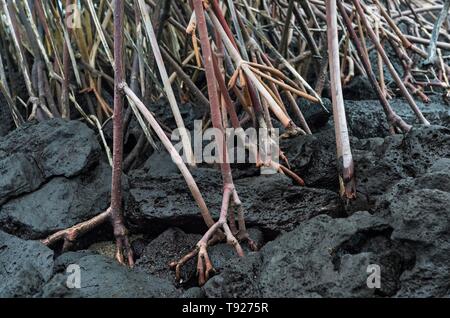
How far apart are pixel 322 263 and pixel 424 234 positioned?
0.19 metres

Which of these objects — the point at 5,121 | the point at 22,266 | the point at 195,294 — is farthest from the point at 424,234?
the point at 5,121

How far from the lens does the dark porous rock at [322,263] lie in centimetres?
110

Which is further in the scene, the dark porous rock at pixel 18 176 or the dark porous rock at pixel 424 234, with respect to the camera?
the dark porous rock at pixel 18 176

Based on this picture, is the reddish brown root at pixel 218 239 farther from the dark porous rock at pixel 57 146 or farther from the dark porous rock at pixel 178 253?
the dark porous rock at pixel 57 146

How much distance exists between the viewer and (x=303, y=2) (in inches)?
87.9

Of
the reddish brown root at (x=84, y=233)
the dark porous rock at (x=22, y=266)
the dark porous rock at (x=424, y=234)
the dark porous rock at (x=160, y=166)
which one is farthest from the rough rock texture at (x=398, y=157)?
the dark porous rock at (x=22, y=266)

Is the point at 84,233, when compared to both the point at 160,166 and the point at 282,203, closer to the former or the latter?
the point at 160,166

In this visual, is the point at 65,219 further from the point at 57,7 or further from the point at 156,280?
the point at 57,7

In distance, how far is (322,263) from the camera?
3.77ft

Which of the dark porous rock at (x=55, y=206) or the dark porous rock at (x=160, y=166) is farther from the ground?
the dark porous rock at (x=160, y=166)

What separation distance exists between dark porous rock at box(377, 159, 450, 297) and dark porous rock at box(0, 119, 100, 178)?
0.82 metres

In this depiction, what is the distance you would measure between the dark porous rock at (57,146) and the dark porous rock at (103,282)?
1.33 feet
